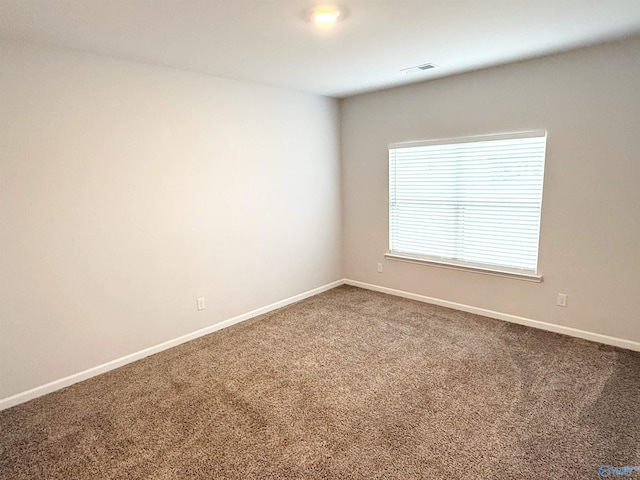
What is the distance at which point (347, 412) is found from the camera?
2395 millimetres

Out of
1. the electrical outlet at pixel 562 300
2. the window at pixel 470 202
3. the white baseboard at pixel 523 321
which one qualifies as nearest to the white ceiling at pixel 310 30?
the window at pixel 470 202

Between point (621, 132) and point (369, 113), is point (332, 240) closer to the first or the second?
point (369, 113)

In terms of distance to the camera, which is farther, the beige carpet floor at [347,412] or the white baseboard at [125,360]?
the white baseboard at [125,360]

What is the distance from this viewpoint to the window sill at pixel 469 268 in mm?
3550

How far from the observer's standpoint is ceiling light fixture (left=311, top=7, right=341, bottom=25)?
2.14 m

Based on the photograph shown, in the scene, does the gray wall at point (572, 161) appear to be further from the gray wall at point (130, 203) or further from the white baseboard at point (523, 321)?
the gray wall at point (130, 203)

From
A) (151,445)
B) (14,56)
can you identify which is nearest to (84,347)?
(151,445)

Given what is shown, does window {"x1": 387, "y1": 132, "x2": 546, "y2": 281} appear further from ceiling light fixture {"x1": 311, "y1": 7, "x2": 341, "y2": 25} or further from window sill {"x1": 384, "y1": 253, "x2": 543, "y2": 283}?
ceiling light fixture {"x1": 311, "y1": 7, "x2": 341, "y2": 25}

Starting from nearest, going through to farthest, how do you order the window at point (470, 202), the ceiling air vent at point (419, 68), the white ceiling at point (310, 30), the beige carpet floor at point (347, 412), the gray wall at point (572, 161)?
the beige carpet floor at point (347, 412)
the white ceiling at point (310, 30)
the gray wall at point (572, 161)
the ceiling air vent at point (419, 68)
the window at point (470, 202)

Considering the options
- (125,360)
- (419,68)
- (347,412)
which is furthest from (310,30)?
(125,360)

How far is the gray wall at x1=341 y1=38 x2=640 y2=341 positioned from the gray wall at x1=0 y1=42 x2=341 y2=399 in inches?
69.3

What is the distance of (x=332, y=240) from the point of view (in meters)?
4.96

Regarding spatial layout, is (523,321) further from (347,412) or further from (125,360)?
(125,360)

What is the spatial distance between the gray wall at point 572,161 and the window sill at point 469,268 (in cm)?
6
